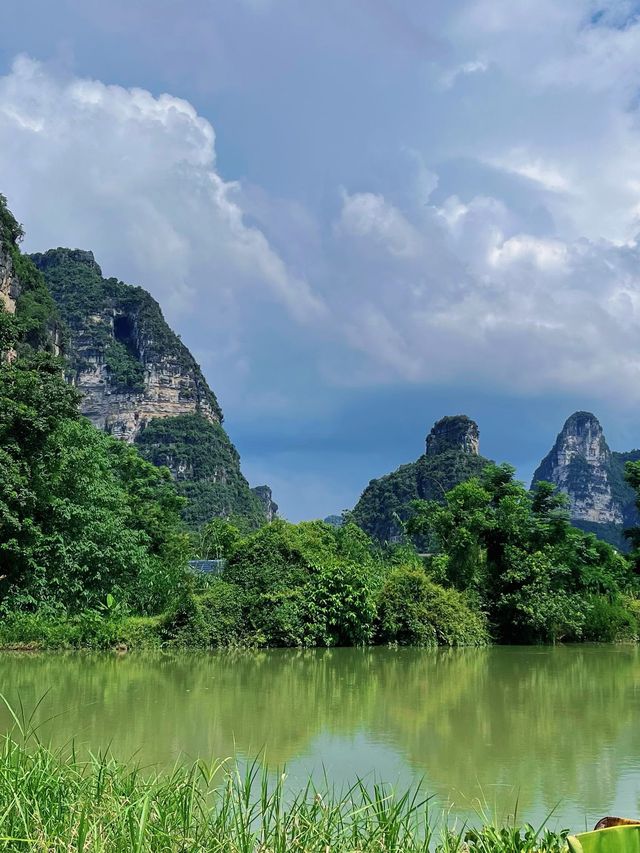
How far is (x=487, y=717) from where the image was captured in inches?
301

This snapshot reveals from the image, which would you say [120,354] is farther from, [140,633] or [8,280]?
[140,633]

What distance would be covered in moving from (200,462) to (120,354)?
49.0ft

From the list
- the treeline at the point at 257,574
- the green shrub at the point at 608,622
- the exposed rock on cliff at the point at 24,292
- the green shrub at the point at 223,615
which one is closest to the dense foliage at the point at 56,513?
the treeline at the point at 257,574

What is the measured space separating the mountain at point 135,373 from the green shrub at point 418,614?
47.7 metres

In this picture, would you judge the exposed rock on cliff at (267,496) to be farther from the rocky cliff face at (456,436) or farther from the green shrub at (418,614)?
the green shrub at (418,614)

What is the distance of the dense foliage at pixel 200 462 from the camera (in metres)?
58.7

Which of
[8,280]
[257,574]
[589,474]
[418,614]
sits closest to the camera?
[257,574]

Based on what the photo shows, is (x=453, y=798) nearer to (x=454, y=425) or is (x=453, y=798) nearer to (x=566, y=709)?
(x=566, y=709)

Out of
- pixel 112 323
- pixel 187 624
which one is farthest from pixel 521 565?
pixel 112 323

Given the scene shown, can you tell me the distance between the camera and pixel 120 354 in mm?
69688

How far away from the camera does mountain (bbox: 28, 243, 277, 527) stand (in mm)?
62969

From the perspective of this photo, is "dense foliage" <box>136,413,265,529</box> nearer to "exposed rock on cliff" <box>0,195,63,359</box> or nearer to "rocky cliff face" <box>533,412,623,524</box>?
"exposed rock on cliff" <box>0,195,63,359</box>

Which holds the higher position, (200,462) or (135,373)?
(135,373)

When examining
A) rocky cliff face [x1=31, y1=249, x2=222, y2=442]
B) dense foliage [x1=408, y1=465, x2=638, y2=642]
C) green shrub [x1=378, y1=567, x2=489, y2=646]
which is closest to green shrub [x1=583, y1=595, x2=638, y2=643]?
dense foliage [x1=408, y1=465, x2=638, y2=642]
